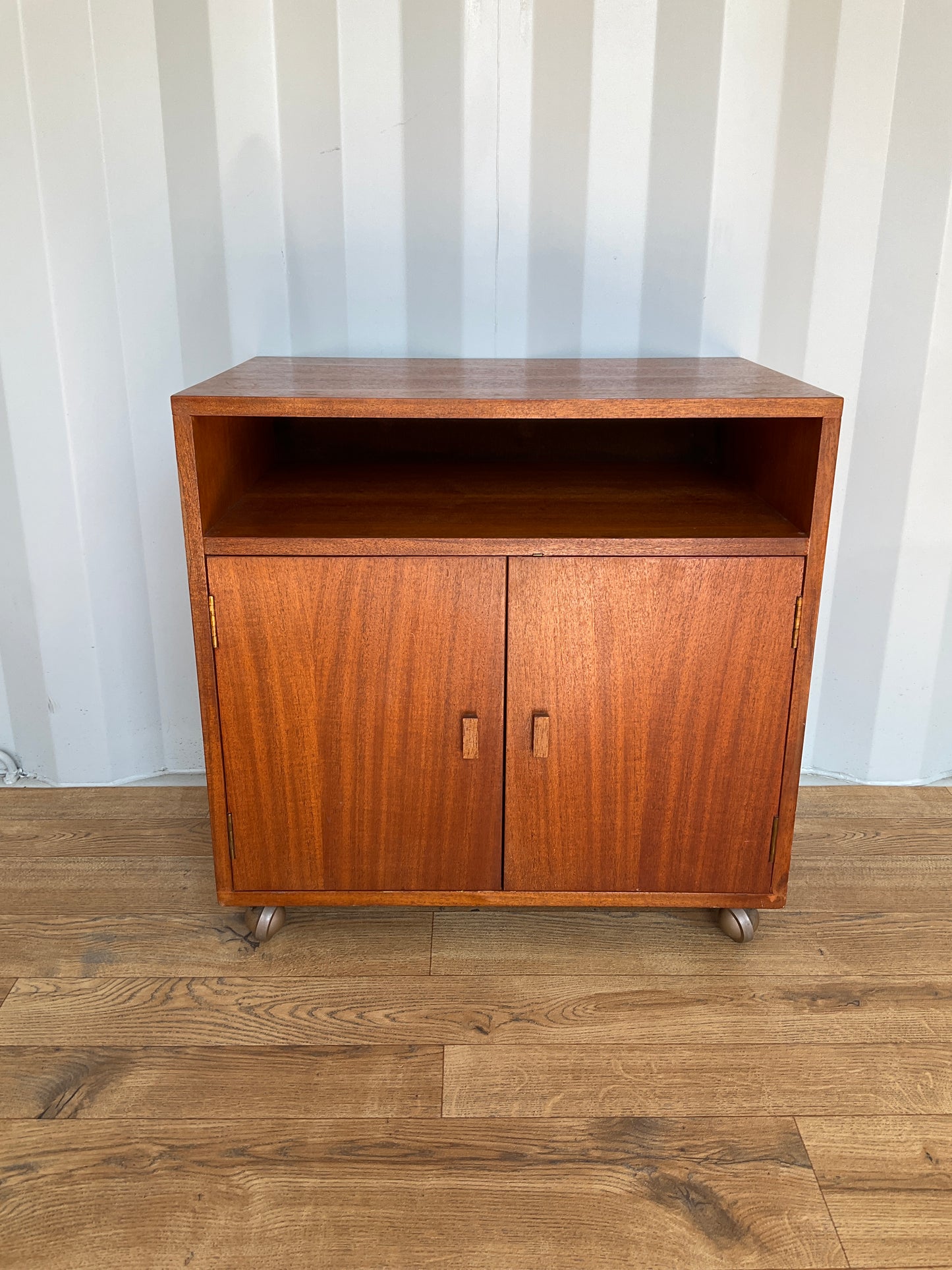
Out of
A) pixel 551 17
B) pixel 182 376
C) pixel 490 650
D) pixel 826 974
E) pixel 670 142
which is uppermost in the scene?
pixel 551 17

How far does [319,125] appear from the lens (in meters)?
1.68

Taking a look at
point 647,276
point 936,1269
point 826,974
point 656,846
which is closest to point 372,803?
point 656,846

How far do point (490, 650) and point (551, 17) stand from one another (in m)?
1.05

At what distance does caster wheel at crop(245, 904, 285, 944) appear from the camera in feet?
5.06

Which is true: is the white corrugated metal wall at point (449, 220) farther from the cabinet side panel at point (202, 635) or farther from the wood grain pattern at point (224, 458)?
the cabinet side panel at point (202, 635)

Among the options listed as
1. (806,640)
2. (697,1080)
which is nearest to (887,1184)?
(697,1080)

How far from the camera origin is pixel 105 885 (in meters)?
1.71

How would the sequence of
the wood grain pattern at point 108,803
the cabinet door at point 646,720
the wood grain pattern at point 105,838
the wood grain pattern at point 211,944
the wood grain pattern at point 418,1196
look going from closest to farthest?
the wood grain pattern at point 418,1196, the cabinet door at point 646,720, the wood grain pattern at point 211,944, the wood grain pattern at point 105,838, the wood grain pattern at point 108,803

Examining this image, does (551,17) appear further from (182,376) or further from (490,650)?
(490,650)

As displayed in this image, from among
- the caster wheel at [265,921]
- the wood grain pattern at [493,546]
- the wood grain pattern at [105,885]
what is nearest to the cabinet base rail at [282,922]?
the caster wheel at [265,921]

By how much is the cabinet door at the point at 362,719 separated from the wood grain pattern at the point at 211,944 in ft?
0.37

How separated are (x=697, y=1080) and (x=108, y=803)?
1221 millimetres

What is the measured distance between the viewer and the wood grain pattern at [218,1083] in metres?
1.25

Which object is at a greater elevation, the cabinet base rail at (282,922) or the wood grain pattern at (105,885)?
the cabinet base rail at (282,922)
